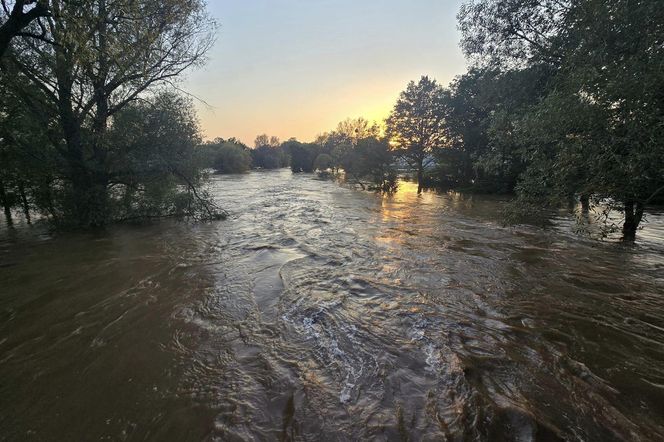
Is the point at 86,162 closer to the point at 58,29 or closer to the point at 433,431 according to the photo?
the point at 58,29

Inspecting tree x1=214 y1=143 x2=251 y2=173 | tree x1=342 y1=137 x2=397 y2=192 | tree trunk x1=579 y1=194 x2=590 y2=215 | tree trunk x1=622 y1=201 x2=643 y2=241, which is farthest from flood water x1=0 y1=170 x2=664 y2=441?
tree x1=214 y1=143 x2=251 y2=173

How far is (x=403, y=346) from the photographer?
5.06 m

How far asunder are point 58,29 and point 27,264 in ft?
24.4

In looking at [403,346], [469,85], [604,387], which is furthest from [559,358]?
[469,85]

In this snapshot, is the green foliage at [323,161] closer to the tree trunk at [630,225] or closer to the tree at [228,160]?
the tree at [228,160]

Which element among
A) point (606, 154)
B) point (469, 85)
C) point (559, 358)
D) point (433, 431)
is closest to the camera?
point (433, 431)

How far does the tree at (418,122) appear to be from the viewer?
36750 millimetres

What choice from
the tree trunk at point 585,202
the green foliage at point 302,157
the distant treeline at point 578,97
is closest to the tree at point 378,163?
the distant treeline at point 578,97

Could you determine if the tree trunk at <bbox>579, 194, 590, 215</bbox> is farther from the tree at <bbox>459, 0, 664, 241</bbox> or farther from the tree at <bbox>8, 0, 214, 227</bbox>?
the tree at <bbox>8, 0, 214, 227</bbox>

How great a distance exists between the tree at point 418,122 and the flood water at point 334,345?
2916 centimetres

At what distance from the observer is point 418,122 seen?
37.2 metres

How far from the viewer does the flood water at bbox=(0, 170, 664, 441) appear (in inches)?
141

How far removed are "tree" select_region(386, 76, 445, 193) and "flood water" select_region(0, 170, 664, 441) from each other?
95.7ft

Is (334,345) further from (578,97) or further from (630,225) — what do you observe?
(630,225)
